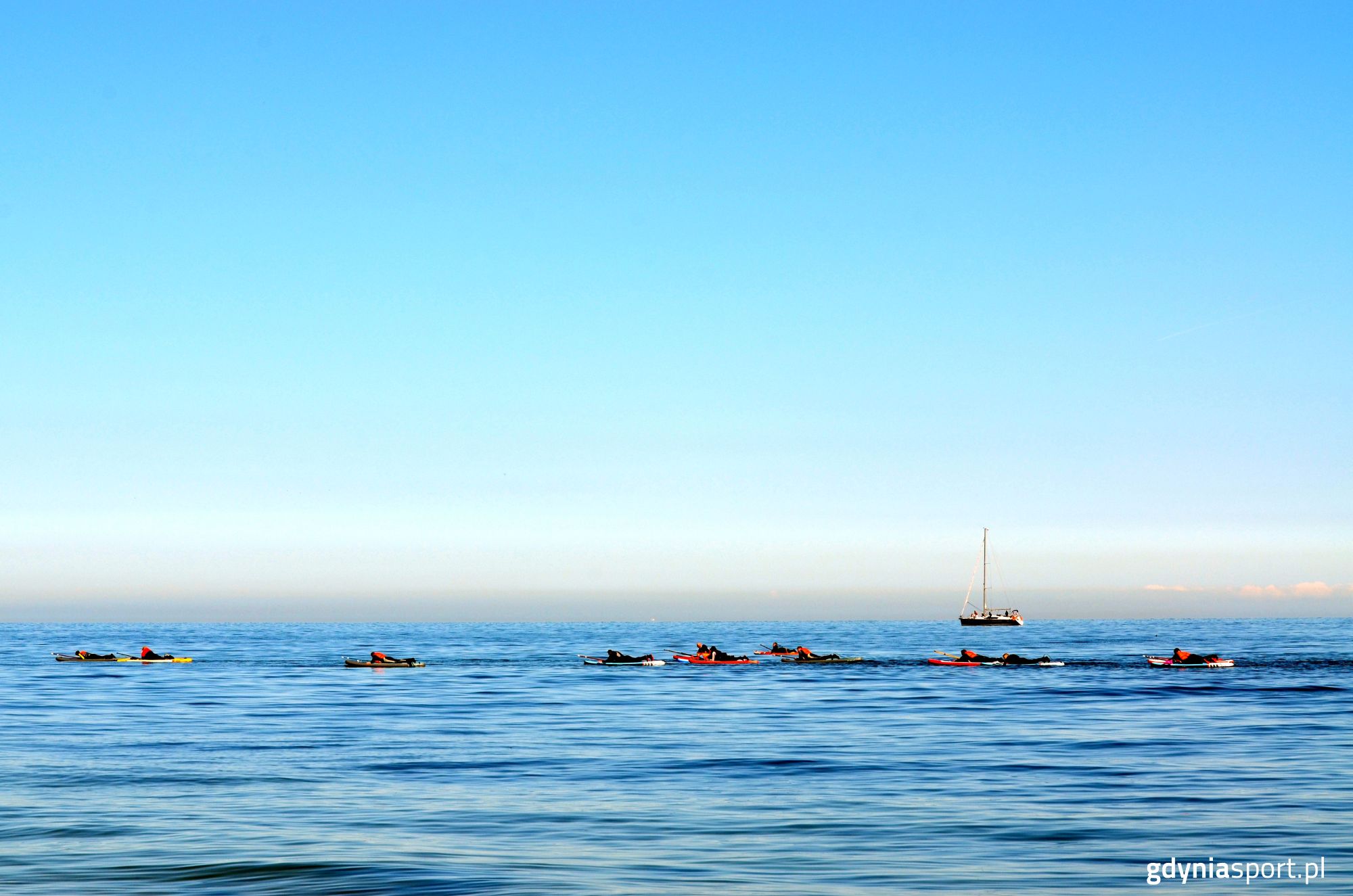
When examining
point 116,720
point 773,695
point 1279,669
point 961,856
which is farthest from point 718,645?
point 961,856

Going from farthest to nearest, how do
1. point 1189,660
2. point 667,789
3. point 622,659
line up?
1. point 622,659
2. point 1189,660
3. point 667,789

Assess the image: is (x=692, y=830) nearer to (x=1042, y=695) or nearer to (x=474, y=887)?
(x=474, y=887)

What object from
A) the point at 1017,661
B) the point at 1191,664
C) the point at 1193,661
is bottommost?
the point at 1017,661

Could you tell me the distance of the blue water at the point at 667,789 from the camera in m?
23.2

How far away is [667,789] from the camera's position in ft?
109

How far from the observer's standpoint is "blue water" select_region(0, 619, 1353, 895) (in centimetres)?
2322

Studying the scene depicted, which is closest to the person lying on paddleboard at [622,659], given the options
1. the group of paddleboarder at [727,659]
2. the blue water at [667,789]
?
the group of paddleboarder at [727,659]

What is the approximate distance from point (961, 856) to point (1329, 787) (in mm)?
13399

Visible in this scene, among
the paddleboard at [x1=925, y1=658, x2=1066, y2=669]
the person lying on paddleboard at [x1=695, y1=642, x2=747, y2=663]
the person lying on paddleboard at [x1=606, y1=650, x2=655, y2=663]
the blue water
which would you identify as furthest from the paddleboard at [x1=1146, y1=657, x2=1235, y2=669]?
the person lying on paddleboard at [x1=606, y1=650, x2=655, y2=663]

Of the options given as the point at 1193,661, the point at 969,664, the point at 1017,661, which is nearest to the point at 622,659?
the point at 969,664

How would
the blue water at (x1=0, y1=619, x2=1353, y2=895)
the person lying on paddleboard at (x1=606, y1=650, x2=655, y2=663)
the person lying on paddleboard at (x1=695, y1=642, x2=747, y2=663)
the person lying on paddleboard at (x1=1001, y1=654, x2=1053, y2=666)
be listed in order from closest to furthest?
the blue water at (x1=0, y1=619, x2=1353, y2=895)
the person lying on paddleboard at (x1=1001, y1=654, x2=1053, y2=666)
the person lying on paddleboard at (x1=606, y1=650, x2=655, y2=663)
the person lying on paddleboard at (x1=695, y1=642, x2=747, y2=663)

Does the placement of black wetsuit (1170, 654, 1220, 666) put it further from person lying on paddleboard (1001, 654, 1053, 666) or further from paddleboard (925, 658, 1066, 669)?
person lying on paddleboard (1001, 654, 1053, 666)

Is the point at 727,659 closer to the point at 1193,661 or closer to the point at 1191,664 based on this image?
the point at 1191,664

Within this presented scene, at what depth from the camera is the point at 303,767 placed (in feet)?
123
